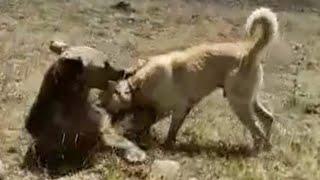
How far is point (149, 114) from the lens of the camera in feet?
23.5

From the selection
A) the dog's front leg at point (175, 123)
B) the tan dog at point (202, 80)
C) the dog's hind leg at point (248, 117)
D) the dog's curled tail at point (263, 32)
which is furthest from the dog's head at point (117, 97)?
the dog's curled tail at point (263, 32)

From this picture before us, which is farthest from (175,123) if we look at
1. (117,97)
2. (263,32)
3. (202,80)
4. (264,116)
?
(263,32)

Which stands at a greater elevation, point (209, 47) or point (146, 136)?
point (209, 47)

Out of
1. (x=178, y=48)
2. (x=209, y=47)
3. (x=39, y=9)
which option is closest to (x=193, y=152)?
(x=209, y=47)

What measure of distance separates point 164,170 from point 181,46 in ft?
11.8

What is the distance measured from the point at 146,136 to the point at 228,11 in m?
4.31

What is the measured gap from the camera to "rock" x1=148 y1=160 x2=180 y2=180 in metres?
6.37

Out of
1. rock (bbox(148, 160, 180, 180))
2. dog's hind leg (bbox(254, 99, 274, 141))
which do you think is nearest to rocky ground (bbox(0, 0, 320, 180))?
rock (bbox(148, 160, 180, 180))

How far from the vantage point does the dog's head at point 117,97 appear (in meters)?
7.04

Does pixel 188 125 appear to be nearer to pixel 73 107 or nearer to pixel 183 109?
pixel 183 109

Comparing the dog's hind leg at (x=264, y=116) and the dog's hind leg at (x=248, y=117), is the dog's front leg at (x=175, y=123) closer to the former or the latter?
the dog's hind leg at (x=248, y=117)

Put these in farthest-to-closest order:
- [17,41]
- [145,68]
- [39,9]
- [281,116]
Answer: [39,9] < [17,41] < [281,116] < [145,68]

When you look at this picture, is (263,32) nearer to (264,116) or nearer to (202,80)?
(202,80)

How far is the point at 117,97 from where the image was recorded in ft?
23.1
